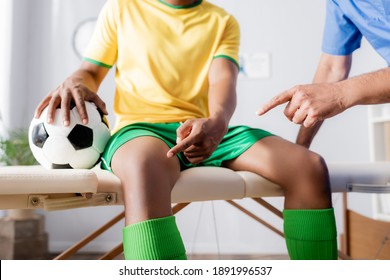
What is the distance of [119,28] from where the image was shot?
1.23m

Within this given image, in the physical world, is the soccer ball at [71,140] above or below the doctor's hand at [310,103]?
below

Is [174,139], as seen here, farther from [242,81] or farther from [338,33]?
[242,81]

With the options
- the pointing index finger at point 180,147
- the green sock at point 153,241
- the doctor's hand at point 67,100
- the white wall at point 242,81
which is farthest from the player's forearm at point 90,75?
the white wall at point 242,81

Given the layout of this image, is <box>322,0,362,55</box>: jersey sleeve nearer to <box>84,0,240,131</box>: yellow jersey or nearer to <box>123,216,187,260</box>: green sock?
<box>84,0,240,131</box>: yellow jersey

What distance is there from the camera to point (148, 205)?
0.80 metres

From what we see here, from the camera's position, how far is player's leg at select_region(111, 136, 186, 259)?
0.78 m

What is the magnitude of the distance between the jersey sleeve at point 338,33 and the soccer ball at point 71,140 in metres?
0.75

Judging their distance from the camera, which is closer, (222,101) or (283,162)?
(283,162)

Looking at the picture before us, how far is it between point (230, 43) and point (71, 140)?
22.2 inches

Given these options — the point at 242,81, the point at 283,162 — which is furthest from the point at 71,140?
the point at 242,81

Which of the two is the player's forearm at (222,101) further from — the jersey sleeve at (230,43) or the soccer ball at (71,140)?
the soccer ball at (71,140)

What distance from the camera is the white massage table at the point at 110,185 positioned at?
0.83 metres

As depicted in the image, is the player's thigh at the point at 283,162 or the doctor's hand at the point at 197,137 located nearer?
the doctor's hand at the point at 197,137

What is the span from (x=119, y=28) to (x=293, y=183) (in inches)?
25.4
